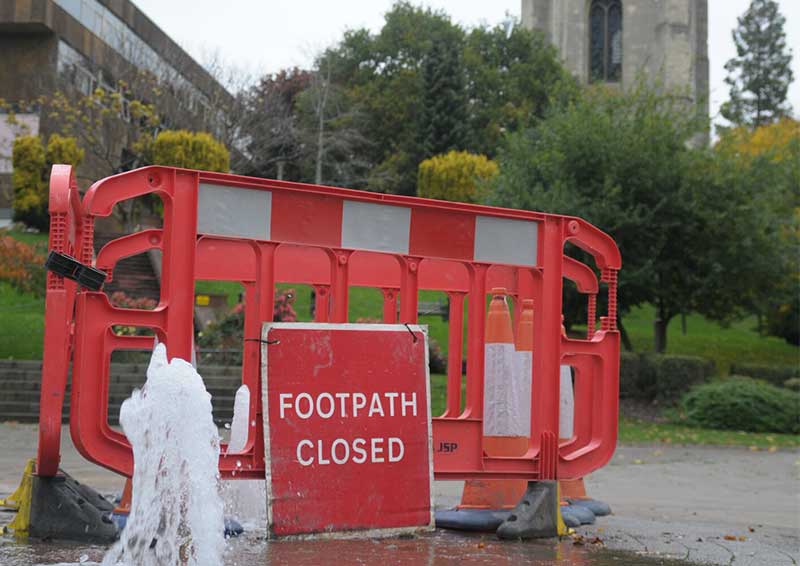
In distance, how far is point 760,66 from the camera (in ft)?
260

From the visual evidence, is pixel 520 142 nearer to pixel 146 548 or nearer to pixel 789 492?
pixel 789 492

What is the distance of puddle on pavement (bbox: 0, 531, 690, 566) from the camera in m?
5.22

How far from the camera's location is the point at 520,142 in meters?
26.4

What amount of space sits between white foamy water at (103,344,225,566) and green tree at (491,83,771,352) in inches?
738

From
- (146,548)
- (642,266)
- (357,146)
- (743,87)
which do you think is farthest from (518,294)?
(743,87)

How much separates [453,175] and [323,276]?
1551 inches

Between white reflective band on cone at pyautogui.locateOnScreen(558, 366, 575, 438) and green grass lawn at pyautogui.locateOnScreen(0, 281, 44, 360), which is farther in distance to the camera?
green grass lawn at pyautogui.locateOnScreen(0, 281, 44, 360)

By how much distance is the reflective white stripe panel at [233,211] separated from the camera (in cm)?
537

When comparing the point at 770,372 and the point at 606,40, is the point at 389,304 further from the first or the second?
the point at 606,40

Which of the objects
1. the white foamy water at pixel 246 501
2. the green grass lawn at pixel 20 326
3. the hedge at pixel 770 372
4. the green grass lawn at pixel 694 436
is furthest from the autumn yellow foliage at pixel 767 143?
the white foamy water at pixel 246 501

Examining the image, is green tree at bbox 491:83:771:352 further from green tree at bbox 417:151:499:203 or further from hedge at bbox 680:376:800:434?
green tree at bbox 417:151:499:203

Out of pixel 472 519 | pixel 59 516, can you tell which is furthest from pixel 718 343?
pixel 59 516

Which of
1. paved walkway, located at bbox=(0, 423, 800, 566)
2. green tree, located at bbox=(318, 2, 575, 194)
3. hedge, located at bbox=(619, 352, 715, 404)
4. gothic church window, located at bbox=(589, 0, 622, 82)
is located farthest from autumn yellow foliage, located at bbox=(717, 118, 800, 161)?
gothic church window, located at bbox=(589, 0, 622, 82)

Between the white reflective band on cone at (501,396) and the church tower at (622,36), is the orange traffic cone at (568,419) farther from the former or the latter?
the church tower at (622,36)
